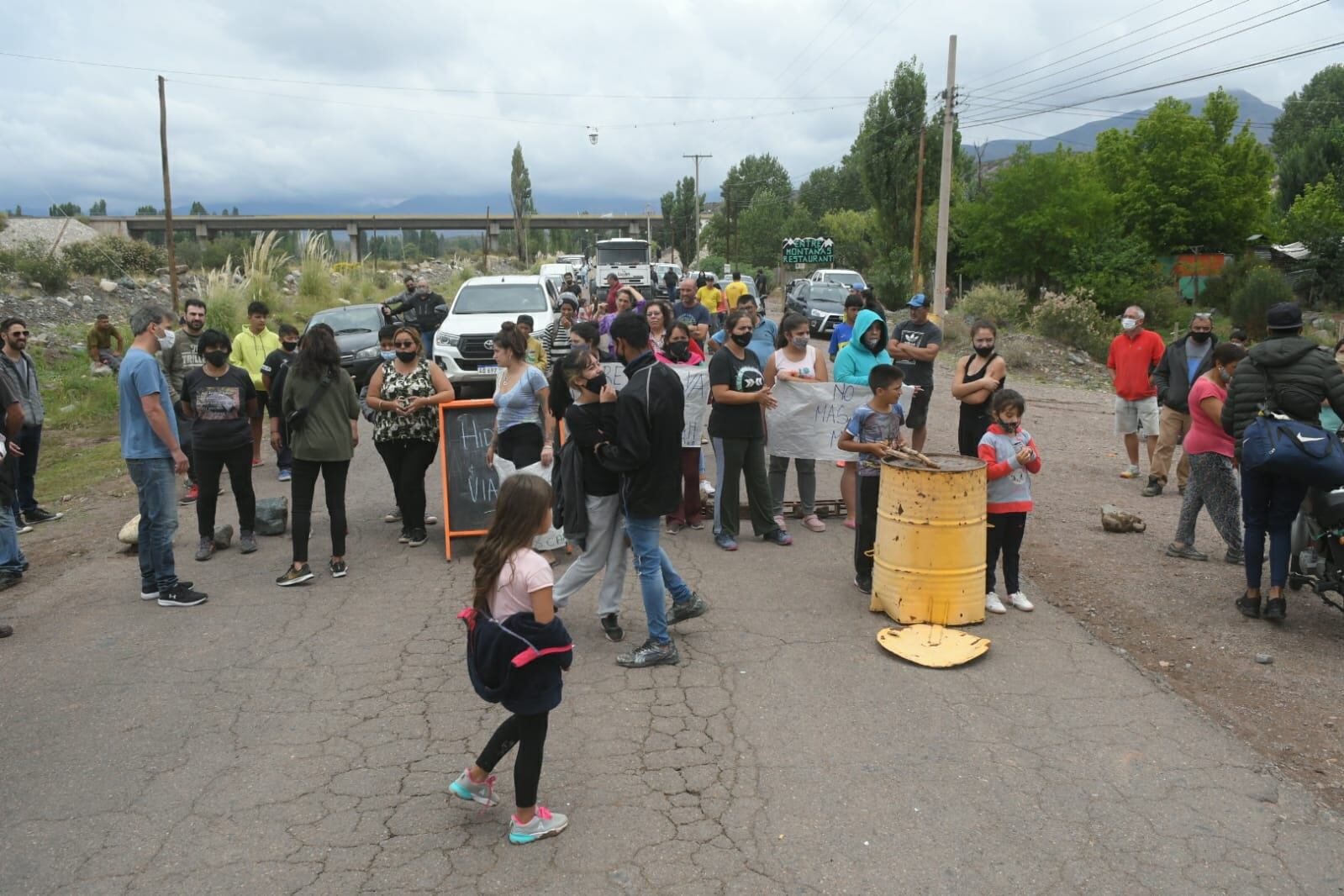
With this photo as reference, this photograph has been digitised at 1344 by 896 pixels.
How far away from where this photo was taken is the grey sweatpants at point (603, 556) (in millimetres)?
5742

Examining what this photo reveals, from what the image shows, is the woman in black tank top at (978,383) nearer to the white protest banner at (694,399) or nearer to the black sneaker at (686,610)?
the white protest banner at (694,399)

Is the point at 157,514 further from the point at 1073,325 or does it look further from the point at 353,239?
the point at 353,239

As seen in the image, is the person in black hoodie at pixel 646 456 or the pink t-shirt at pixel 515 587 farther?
the person in black hoodie at pixel 646 456

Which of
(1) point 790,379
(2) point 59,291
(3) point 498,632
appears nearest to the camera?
(3) point 498,632

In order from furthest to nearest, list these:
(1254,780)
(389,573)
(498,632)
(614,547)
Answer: (389,573) < (614,547) < (1254,780) < (498,632)

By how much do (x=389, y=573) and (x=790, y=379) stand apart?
12.4ft

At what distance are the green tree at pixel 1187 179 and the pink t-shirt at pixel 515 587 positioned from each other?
4903cm

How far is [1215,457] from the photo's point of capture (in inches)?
288

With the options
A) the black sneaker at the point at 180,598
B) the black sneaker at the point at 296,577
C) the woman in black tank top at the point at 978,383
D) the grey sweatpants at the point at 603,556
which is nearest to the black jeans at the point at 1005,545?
the woman in black tank top at the point at 978,383

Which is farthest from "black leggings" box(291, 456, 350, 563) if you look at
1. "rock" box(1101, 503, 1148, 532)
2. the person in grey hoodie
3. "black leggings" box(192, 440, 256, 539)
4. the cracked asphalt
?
"rock" box(1101, 503, 1148, 532)

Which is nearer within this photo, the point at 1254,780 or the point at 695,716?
the point at 1254,780

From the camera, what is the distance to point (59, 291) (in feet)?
109

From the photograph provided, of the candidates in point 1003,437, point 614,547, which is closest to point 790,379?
point 1003,437

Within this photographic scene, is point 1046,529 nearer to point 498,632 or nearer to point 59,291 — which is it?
point 498,632
